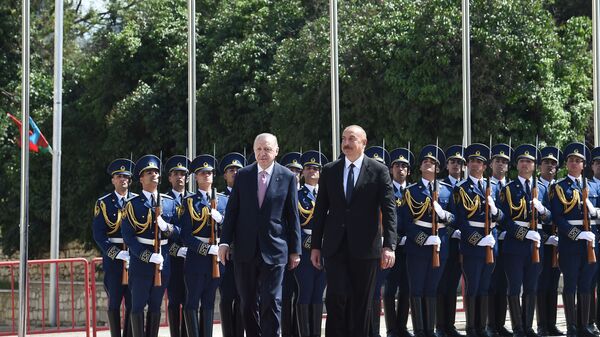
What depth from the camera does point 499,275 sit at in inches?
492

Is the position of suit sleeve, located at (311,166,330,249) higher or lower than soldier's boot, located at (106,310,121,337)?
→ higher

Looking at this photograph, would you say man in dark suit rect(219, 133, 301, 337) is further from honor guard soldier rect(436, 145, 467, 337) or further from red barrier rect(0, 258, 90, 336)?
red barrier rect(0, 258, 90, 336)

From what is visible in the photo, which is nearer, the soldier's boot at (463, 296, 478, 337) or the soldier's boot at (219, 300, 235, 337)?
the soldier's boot at (219, 300, 235, 337)

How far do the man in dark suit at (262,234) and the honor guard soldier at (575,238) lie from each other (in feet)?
9.54

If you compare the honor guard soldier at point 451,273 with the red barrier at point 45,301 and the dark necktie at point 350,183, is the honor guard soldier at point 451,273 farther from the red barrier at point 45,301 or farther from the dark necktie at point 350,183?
the red barrier at point 45,301

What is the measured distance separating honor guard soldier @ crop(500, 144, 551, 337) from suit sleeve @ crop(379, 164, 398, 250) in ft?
8.06

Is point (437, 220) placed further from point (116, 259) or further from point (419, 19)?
point (419, 19)

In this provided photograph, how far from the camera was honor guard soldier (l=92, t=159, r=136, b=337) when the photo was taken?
37.4 feet

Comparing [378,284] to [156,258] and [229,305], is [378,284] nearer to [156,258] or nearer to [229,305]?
[229,305]

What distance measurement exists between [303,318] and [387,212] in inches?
92.0

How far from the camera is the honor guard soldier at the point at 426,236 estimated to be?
39.0 ft

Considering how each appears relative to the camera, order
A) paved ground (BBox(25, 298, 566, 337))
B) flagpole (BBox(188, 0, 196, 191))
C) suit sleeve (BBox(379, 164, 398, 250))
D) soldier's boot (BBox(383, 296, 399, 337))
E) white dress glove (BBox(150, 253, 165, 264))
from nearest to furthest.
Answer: suit sleeve (BBox(379, 164, 398, 250)) → white dress glove (BBox(150, 253, 165, 264)) → soldier's boot (BBox(383, 296, 399, 337)) → paved ground (BBox(25, 298, 566, 337)) → flagpole (BBox(188, 0, 196, 191))

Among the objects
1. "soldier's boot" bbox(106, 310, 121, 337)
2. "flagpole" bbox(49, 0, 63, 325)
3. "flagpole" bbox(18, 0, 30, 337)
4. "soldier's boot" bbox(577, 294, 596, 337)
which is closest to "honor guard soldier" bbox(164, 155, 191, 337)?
"soldier's boot" bbox(106, 310, 121, 337)

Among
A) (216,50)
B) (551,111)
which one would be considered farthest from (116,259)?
(216,50)
